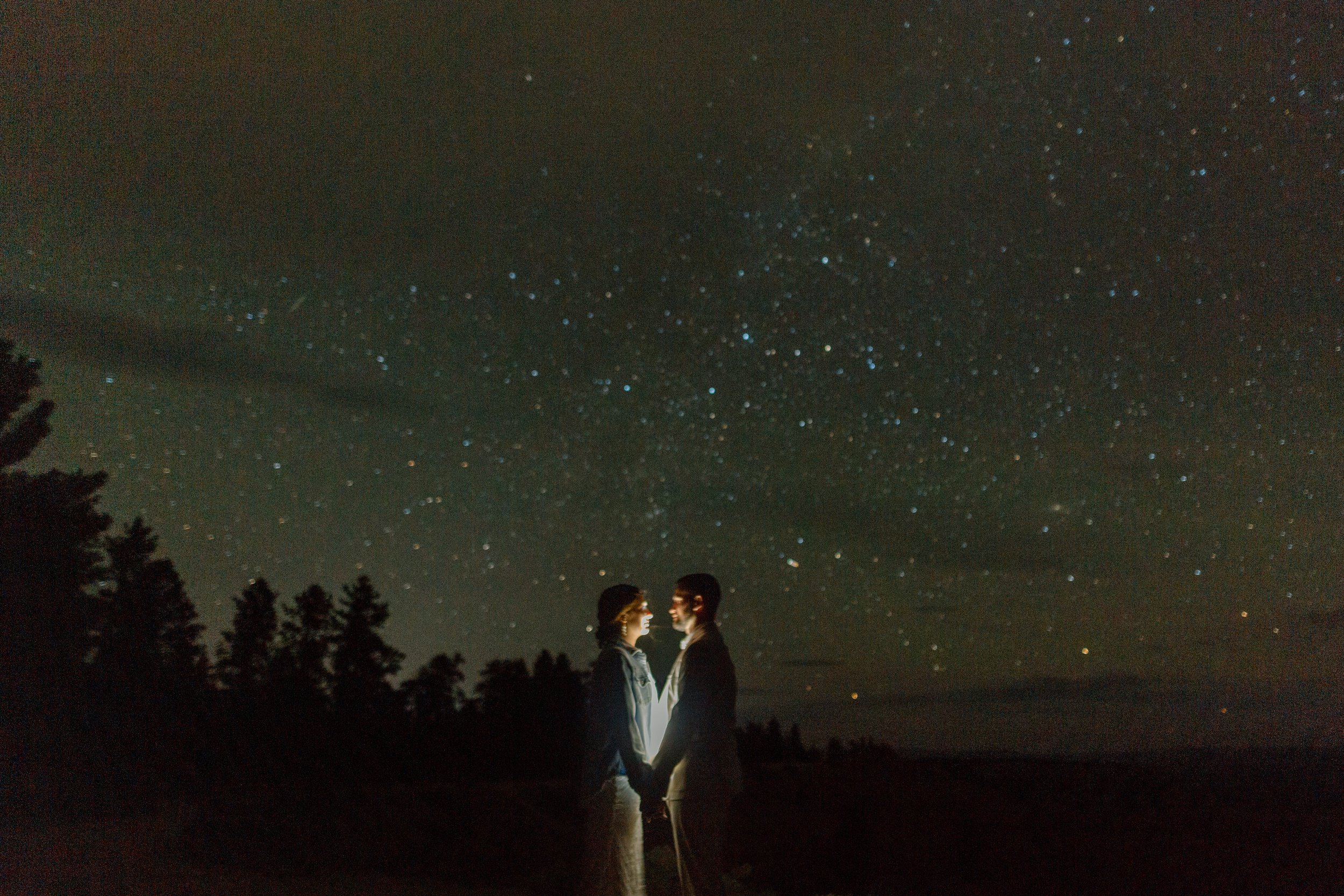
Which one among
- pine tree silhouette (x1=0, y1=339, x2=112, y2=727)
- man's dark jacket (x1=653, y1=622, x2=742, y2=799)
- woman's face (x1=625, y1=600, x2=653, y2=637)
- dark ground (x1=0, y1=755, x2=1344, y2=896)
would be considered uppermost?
pine tree silhouette (x1=0, y1=339, x2=112, y2=727)

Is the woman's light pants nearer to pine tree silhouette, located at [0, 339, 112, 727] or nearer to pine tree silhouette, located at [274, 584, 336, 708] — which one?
pine tree silhouette, located at [0, 339, 112, 727]

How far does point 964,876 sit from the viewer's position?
13.5 metres

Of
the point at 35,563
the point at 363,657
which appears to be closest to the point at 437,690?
the point at 363,657

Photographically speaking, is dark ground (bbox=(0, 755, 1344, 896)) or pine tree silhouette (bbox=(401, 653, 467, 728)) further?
pine tree silhouette (bbox=(401, 653, 467, 728))

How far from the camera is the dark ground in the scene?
13.1m

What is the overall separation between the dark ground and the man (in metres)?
4.42

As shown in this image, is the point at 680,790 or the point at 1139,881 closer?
the point at 680,790

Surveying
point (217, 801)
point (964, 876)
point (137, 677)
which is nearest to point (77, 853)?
point (217, 801)

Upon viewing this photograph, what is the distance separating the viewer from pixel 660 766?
614 centimetres

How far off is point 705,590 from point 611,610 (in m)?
0.55

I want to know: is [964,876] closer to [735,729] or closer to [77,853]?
[735,729]

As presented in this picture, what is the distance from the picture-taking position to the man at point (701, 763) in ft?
19.8

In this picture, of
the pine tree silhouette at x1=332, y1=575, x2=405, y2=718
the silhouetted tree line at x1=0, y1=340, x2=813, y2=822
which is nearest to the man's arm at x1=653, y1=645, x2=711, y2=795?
the silhouetted tree line at x1=0, y1=340, x2=813, y2=822

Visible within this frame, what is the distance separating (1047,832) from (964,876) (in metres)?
1.51
